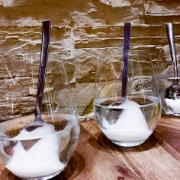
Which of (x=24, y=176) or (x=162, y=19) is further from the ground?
(x=162, y=19)

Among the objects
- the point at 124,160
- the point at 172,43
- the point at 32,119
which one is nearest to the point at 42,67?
the point at 32,119

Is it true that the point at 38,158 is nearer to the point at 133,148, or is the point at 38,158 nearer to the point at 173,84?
the point at 133,148

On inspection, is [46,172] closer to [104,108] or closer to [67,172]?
[67,172]

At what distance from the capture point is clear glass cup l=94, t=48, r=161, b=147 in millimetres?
519

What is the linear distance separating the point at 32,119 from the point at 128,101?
0.17 metres

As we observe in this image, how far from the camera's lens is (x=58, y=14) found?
2.14ft

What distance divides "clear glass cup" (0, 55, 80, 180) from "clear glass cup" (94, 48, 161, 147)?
8 centimetres

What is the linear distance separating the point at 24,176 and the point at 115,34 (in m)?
0.40

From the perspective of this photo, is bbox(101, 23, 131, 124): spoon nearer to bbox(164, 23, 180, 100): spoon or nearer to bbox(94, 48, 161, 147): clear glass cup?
bbox(94, 48, 161, 147): clear glass cup

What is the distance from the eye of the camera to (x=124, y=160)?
0.49 metres

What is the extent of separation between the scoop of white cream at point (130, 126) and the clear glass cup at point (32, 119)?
0.29 feet

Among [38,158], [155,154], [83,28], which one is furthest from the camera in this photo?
[83,28]

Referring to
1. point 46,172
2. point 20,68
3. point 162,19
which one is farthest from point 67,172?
point 162,19

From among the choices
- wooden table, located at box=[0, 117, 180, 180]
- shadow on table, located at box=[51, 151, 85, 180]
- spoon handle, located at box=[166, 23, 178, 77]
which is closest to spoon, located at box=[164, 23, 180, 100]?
spoon handle, located at box=[166, 23, 178, 77]
